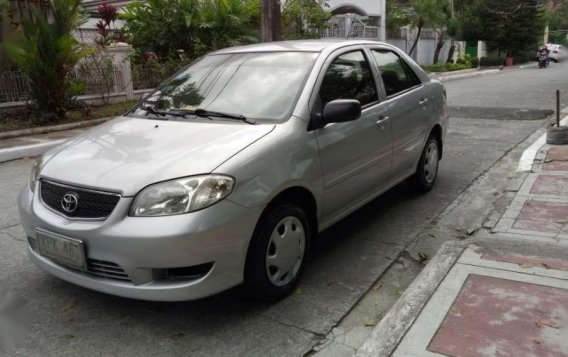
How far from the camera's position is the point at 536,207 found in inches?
196

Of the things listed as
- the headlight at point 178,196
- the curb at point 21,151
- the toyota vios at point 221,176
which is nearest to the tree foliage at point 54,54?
the curb at point 21,151

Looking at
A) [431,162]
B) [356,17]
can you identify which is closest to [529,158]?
[431,162]

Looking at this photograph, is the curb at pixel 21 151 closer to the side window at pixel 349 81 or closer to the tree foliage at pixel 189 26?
the side window at pixel 349 81

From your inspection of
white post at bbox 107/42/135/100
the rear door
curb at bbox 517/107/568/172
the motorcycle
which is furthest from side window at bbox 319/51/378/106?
the motorcycle

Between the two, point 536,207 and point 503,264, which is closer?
point 503,264

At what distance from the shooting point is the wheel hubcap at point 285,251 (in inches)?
129

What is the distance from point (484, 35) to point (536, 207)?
3654cm

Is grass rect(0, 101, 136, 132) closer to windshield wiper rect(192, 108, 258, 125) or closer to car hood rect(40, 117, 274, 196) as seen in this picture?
car hood rect(40, 117, 274, 196)

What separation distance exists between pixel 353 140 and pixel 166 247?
5.90 ft

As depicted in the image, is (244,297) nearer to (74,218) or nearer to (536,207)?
(74,218)

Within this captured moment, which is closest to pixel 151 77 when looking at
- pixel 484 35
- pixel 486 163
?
pixel 486 163

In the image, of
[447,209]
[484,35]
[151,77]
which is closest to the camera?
[447,209]

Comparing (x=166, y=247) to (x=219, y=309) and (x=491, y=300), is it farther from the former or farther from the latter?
(x=491, y=300)

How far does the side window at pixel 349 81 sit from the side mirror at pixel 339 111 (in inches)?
9.4
